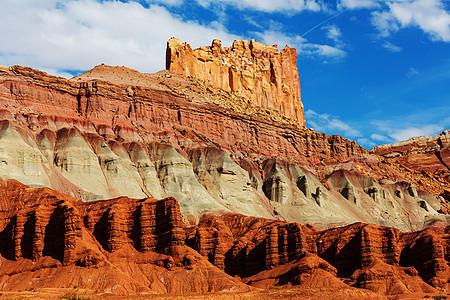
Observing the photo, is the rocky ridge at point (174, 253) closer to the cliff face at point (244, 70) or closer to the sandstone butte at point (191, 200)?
the sandstone butte at point (191, 200)

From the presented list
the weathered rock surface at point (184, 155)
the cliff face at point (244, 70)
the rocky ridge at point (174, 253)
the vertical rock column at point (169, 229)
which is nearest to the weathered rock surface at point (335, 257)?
the rocky ridge at point (174, 253)

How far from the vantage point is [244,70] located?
611 feet

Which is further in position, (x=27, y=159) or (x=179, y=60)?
(x=179, y=60)

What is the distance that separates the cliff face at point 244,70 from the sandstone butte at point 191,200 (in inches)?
162

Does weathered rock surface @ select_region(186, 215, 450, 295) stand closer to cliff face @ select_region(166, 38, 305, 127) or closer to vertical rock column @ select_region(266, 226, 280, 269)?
vertical rock column @ select_region(266, 226, 280, 269)

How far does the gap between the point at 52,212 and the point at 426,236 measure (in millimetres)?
41592

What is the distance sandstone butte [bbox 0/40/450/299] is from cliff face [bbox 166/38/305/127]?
4.12 meters

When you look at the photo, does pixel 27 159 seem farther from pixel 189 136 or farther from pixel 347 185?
pixel 347 185

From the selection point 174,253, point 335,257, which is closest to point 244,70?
point 335,257

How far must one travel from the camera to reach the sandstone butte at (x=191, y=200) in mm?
66375

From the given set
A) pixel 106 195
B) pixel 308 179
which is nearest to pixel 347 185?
pixel 308 179

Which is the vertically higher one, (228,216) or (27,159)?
(27,159)

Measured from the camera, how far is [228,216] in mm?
102188

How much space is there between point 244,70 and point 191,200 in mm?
80628
